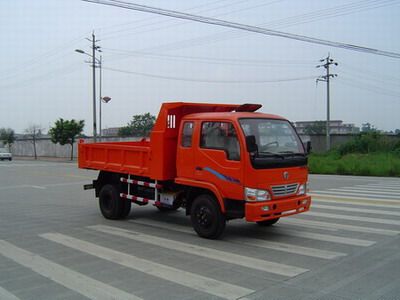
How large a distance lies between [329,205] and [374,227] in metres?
2.95

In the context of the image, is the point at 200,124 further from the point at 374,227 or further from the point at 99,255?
the point at 374,227

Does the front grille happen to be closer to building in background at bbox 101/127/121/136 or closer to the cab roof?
the cab roof

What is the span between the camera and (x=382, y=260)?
254 inches

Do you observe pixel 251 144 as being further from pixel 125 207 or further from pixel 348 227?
pixel 125 207

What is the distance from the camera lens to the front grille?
24.9 ft

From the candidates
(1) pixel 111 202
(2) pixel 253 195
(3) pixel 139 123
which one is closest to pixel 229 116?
(2) pixel 253 195

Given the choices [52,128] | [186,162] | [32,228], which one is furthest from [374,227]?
[52,128]

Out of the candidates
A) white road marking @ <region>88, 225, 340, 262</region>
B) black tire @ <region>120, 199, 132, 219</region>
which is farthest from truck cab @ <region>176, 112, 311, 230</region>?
black tire @ <region>120, 199, 132, 219</region>

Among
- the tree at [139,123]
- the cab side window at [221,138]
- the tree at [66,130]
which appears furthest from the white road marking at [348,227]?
the tree at [139,123]

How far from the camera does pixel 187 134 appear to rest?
8.48 m

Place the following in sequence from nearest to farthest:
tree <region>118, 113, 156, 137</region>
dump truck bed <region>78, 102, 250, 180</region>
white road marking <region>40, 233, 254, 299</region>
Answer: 1. white road marking <region>40, 233, 254, 299</region>
2. dump truck bed <region>78, 102, 250, 180</region>
3. tree <region>118, 113, 156, 137</region>

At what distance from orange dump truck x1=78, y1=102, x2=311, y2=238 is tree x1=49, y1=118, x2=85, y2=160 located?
128 feet

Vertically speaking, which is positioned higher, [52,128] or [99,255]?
[52,128]

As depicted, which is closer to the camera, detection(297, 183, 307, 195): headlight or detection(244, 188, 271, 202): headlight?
detection(244, 188, 271, 202): headlight
